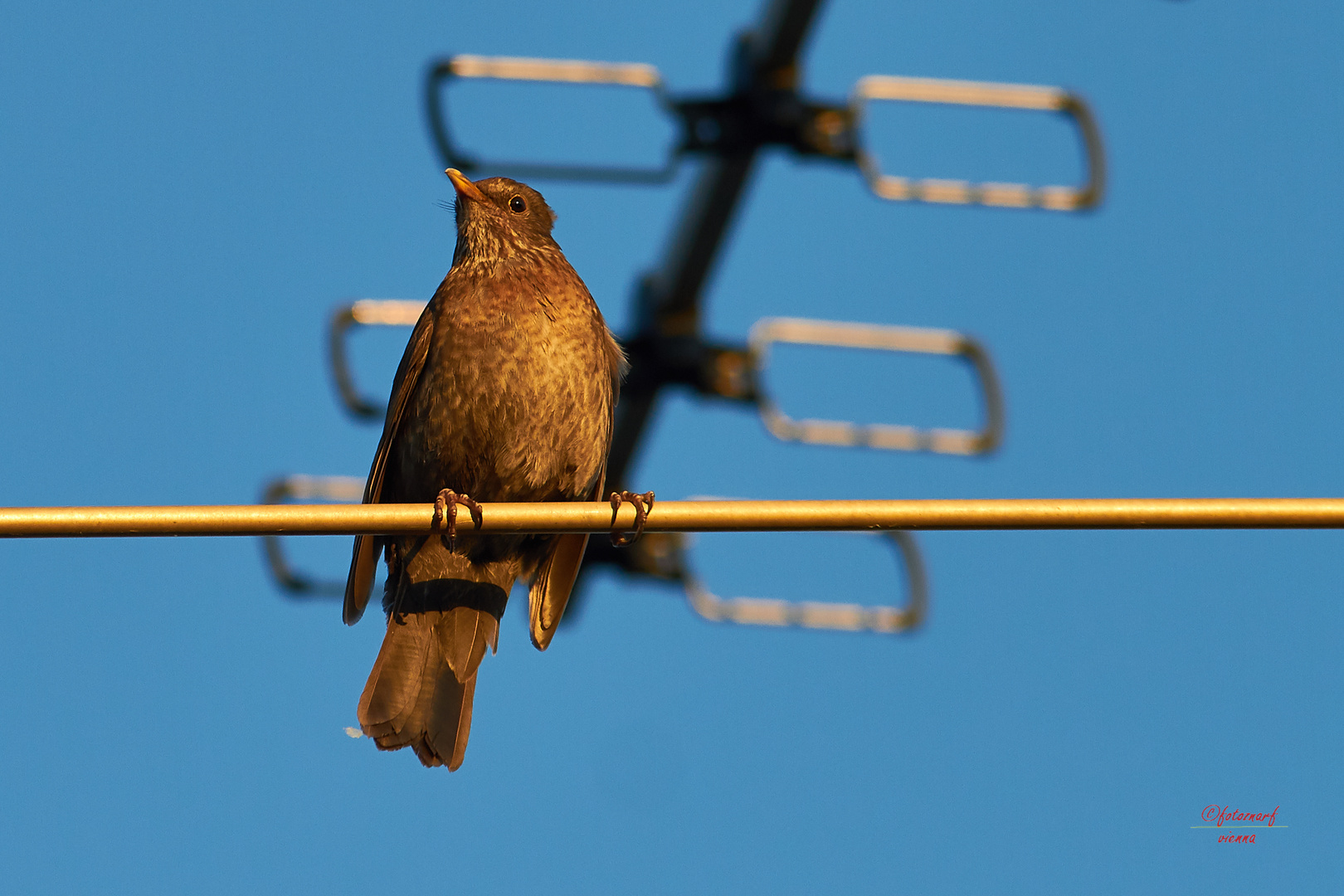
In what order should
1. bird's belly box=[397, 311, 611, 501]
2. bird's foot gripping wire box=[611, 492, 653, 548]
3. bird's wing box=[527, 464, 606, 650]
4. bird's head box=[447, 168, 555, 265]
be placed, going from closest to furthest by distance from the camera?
bird's foot gripping wire box=[611, 492, 653, 548] → bird's belly box=[397, 311, 611, 501] → bird's wing box=[527, 464, 606, 650] → bird's head box=[447, 168, 555, 265]

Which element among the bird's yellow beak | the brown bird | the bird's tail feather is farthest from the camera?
the bird's yellow beak

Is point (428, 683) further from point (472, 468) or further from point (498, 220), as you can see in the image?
point (498, 220)

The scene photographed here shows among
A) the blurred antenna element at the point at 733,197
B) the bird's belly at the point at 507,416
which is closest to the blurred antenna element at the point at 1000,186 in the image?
the blurred antenna element at the point at 733,197

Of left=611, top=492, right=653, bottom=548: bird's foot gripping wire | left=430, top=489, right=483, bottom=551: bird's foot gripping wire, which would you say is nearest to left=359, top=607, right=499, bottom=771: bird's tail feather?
left=430, top=489, right=483, bottom=551: bird's foot gripping wire

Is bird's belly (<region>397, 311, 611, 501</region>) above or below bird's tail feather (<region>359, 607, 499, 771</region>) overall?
above

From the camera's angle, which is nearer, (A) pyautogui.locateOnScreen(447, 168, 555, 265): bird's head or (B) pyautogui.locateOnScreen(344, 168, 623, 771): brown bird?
(B) pyautogui.locateOnScreen(344, 168, 623, 771): brown bird

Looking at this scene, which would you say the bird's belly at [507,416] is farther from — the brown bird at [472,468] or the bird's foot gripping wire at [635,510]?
the bird's foot gripping wire at [635,510]

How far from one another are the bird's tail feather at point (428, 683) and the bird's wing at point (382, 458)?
0.53ft

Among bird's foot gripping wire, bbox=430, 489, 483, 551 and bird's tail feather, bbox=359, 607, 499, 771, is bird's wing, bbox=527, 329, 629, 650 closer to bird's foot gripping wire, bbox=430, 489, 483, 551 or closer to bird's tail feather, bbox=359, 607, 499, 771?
bird's tail feather, bbox=359, 607, 499, 771

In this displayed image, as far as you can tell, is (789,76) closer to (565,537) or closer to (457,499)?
(565,537)

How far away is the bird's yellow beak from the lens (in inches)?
255

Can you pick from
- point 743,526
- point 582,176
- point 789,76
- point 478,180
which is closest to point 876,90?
point 789,76

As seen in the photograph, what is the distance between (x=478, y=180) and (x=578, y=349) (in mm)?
1356

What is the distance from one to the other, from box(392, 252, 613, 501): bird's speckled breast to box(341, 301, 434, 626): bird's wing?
4 centimetres
